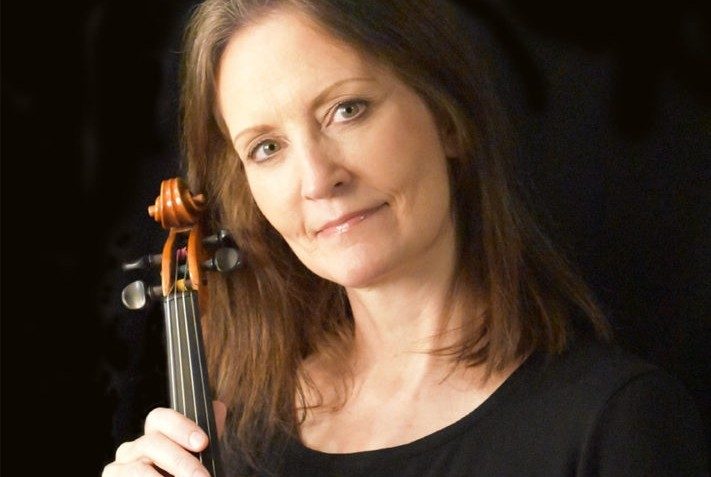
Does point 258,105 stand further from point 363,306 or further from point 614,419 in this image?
point 614,419

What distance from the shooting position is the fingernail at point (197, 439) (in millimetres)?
1203

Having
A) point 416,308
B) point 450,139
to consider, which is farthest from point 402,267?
point 450,139

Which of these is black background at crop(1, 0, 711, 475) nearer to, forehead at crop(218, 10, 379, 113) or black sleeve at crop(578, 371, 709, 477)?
black sleeve at crop(578, 371, 709, 477)

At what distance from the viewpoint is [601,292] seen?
4.78 feet

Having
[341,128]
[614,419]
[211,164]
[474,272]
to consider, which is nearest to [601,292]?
[474,272]

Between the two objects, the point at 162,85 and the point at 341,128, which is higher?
the point at 162,85

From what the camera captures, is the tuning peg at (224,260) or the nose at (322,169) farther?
the tuning peg at (224,260)

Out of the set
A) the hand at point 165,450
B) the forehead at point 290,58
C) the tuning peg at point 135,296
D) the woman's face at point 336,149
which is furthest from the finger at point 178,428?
the forehead at point 290,58

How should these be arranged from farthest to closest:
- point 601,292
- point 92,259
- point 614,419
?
point 92,259 < point 601,292 < point 614,419

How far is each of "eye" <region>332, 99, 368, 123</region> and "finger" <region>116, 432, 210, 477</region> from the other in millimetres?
443

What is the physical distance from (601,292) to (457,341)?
256mm

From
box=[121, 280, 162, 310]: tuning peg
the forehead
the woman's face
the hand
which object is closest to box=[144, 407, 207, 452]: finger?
the hand

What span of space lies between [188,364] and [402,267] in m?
0.31

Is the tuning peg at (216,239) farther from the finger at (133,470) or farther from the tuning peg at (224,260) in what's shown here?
the finger at (133,470)
